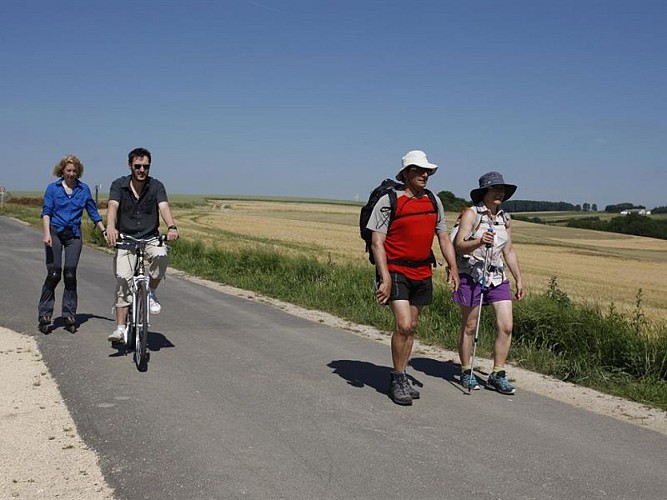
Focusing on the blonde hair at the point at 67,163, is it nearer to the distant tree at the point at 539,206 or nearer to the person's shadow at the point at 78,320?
the person's shadow at the point at 78,320

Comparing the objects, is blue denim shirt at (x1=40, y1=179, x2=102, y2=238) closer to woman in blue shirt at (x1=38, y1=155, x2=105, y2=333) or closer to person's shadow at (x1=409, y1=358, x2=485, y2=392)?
woman in blue shirt at (x1=38, y1=155, x2=105, y2=333)

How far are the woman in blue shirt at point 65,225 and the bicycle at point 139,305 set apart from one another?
52.0 inches

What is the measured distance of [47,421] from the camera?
515 cm

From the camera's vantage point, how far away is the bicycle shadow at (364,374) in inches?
259

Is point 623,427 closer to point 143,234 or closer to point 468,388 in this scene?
point 468,388

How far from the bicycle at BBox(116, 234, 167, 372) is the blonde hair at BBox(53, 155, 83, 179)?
1749 millimetres

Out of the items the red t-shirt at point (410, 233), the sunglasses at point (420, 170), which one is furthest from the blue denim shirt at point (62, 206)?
the sunglasses at point (420, 170)

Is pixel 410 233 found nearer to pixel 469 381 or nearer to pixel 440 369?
→ pixel 469 381

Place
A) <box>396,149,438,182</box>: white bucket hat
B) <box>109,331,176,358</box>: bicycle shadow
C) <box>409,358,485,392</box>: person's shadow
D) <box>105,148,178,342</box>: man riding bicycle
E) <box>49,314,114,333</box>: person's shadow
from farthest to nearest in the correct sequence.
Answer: <box>49,314,114,333</box>: person's shadow < <box>109,331,176,358</box>: bicycle shadow < <box>105,148,178,342</box>: man riding bicycle < <box>409,358,485,392</box>: person's shadow < <box>396,149,438,182</box>: white bucket hat

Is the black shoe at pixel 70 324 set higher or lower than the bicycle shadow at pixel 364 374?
lower

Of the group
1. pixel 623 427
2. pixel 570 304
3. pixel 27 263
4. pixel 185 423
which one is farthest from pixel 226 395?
pixel 27 263

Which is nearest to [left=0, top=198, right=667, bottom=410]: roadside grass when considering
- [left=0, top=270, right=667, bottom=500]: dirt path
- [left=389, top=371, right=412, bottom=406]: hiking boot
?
[left=0, top=270, right=667, bottom=500]: dirt path

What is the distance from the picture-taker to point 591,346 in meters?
7.96

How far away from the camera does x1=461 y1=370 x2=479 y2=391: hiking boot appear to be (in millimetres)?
6434
